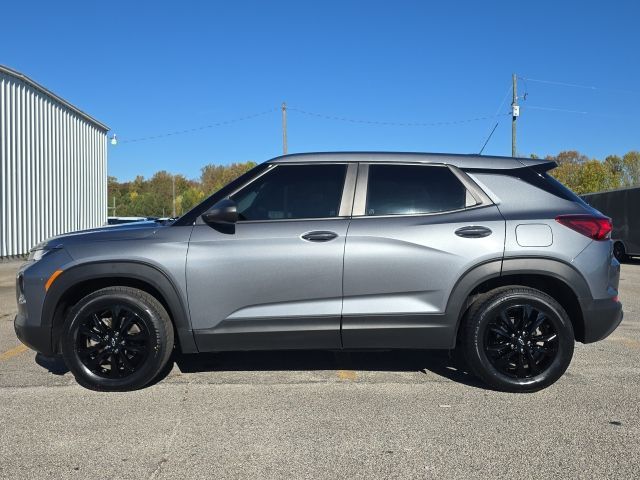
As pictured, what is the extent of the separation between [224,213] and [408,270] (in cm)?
137

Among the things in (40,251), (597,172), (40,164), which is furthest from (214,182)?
(40,251)

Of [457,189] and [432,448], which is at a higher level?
[457,189]

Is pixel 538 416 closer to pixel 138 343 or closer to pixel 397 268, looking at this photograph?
pixel 397 268

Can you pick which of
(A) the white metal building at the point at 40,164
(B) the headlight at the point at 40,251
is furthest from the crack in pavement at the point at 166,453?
(A) the white metal building at the point at 40,164

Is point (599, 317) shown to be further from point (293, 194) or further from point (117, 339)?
point (117, 339)

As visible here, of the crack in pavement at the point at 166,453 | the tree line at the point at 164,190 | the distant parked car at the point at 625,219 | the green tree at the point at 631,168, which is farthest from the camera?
the tree line at the point at 164,190

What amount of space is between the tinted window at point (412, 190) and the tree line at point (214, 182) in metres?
21.7

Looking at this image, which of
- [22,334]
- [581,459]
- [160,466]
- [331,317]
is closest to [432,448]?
[581,459]

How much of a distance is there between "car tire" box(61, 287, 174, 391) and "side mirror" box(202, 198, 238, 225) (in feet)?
2.53

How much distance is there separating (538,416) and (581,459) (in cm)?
62

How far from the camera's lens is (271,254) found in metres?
3.78

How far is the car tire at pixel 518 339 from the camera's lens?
151 inches

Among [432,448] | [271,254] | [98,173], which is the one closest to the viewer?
[432,448]

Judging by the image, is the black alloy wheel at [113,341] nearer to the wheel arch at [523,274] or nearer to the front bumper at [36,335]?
the front bumper at [36,335]
